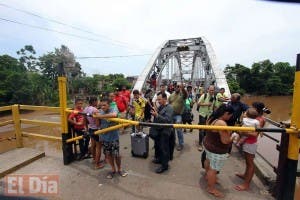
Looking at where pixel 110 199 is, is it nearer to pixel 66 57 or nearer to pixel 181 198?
pixel 181 198

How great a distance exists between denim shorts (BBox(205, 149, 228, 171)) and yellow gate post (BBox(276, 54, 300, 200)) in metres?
0.62

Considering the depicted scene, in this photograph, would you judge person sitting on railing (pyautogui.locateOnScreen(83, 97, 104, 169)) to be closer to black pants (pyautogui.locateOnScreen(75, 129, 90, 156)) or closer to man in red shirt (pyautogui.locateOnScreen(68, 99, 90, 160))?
man in red shirt (pyautogui.locateOnScreen(68, 99, 90, 160))

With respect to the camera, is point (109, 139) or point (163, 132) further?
point (163, 132)

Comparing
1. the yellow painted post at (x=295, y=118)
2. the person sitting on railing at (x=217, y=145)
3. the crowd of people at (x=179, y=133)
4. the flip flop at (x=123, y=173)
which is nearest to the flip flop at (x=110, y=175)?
the crowd of people at (x=179, y=133)

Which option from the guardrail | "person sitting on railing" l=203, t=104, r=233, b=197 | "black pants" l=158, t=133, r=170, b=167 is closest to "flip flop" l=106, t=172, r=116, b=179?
"black pants" l=158, t=133, r=170, b=167

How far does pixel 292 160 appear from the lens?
7.20 feet

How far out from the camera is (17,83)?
922 inches

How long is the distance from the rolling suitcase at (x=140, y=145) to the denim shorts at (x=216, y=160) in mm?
1498

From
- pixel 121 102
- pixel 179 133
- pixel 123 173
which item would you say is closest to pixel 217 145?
pixel 123 173

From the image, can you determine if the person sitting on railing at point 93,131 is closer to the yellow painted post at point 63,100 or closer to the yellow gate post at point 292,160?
the yellow painted post at point 63,100

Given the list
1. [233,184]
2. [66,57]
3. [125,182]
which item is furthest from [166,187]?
[66,57]

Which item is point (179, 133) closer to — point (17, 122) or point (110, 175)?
point (110, 175)

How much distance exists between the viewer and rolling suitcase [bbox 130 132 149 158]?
390 centimetres

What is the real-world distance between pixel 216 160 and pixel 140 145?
1.69m
